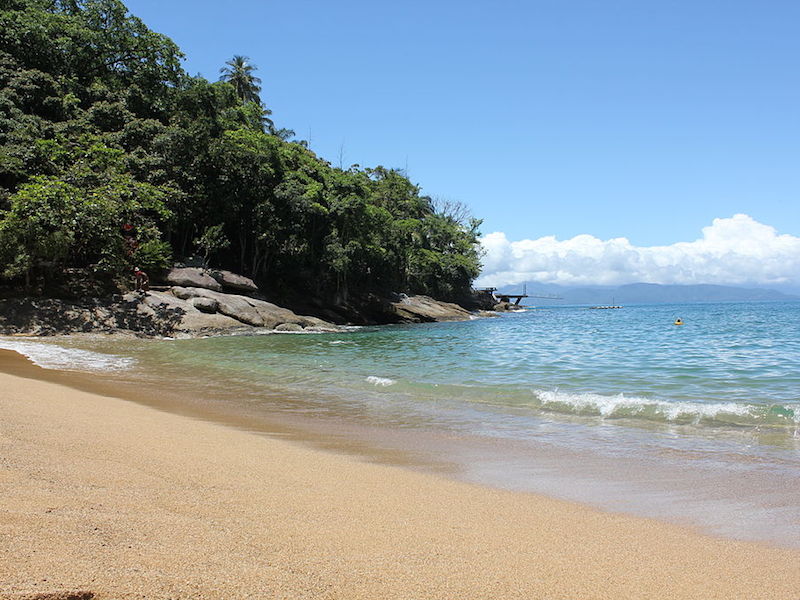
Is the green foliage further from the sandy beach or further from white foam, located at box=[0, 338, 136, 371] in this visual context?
the sandy beach

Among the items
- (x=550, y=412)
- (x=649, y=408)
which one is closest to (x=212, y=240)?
(x=550, y=412)

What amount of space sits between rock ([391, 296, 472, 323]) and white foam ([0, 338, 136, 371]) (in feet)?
110

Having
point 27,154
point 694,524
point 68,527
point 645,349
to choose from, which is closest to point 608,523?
point 694,524

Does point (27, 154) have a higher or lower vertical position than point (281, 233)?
higher

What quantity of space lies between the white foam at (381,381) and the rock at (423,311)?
35929 mm

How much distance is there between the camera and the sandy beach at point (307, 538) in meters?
2.52

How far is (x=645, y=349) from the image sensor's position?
1945cm

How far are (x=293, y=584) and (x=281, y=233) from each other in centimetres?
3784

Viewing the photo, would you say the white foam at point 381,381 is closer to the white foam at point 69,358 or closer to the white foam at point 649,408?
the white foam at point 649,408

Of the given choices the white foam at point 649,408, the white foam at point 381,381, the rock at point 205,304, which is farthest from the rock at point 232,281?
the white foam at point 649,408

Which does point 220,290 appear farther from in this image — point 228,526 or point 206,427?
point 228,526

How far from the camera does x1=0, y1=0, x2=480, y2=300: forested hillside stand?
25438 mm

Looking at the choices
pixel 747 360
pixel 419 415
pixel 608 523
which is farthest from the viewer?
pixel 747 360

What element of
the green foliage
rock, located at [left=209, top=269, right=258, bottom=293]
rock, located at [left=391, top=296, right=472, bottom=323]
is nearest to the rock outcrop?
rock, located at [left=209, top=269, right=258, bottom=293]
